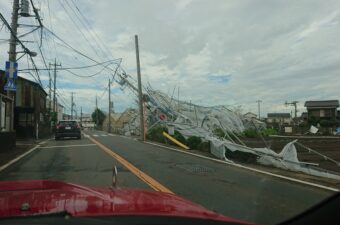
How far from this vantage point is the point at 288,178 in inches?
528

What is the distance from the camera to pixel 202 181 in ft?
41.6

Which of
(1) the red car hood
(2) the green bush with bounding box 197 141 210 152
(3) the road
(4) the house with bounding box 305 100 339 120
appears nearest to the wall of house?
(4) the house with bounding box 305 100 339 120

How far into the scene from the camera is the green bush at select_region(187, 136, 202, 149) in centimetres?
2692

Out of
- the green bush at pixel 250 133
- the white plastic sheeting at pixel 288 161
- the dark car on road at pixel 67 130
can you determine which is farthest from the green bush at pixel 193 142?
the green bush at pixel 250 133

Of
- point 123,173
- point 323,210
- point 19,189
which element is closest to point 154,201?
point 19,189

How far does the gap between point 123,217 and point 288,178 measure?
11120 mm

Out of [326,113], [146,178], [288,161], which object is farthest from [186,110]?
[326,113]

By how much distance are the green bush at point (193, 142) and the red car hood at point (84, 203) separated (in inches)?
883

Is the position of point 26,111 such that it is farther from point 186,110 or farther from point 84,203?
point 84,203

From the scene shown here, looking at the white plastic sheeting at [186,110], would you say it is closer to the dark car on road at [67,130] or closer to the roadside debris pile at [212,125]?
the roadside debris pile at [212,125]

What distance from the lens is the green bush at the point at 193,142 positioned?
26.9m

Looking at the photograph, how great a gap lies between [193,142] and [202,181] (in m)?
14.8

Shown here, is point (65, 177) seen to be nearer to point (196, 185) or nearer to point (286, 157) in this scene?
point (196, 185)

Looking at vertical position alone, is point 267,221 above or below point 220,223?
below
